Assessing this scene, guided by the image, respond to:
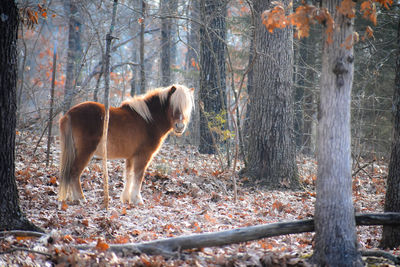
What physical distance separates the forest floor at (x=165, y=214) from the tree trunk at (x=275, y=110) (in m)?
0.55

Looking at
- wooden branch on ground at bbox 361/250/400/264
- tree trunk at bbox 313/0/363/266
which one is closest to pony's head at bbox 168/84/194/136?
tree trunk at bbox 313/0/363/266

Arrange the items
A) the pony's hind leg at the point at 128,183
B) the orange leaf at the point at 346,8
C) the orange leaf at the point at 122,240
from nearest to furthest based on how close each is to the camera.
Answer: the orange leaf at the point at 346,8
the orange leaf at the point at 122,240
the pony's hind leg at the point at 128,183

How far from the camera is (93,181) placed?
321 inches

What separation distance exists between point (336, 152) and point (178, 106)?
4385mm

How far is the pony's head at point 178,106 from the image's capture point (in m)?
7.53

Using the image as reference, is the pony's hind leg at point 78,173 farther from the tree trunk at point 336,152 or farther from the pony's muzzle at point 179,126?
the tree trunk at point 336,152

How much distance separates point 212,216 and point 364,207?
11.0ft

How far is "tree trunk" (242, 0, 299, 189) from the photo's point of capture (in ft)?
27.8

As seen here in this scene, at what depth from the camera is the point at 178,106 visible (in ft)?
24.7

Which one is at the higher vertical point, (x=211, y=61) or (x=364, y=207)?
(x=211, y=61)

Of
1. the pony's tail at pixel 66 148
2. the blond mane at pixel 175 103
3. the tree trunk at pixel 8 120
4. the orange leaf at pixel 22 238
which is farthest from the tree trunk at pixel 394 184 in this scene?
the pony's tail at pixel 66 148

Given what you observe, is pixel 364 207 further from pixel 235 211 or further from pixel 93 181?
pixel 93 181

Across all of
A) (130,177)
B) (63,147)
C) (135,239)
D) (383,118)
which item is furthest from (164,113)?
(383,118)

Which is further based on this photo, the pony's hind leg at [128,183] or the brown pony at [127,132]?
the pony's hind leg at [128,183]
